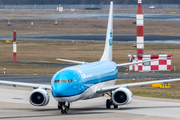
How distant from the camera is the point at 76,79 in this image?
2973 cm

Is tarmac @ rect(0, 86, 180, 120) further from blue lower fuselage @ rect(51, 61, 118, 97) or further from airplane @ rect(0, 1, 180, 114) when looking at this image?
blue lower fuselage @ rect(51, 61, 118, 97)

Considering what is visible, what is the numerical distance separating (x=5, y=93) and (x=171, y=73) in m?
25.6

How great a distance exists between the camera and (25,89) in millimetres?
48062

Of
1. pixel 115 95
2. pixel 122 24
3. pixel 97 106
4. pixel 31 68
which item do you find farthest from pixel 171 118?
pixel 122 24

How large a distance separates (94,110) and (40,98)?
4439mm

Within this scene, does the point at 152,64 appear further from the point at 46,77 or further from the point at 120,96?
the point at 120,96

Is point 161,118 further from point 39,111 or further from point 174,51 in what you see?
point 174,51

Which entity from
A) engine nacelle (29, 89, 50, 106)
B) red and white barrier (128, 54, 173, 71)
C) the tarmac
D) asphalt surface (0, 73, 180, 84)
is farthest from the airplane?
red and white barrier (128, 54, 173, 71)

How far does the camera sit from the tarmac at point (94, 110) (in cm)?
2891

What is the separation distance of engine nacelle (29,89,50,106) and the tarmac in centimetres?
75

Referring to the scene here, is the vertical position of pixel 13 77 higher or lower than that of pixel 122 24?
lower

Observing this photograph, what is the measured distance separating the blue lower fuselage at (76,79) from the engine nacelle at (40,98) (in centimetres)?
183

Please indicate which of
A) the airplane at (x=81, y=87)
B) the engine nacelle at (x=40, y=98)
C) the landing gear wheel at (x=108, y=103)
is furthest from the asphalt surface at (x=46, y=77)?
the engine nacelle at (x=40, y=98)

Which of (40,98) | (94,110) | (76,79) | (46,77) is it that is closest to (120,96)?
(94,110)
